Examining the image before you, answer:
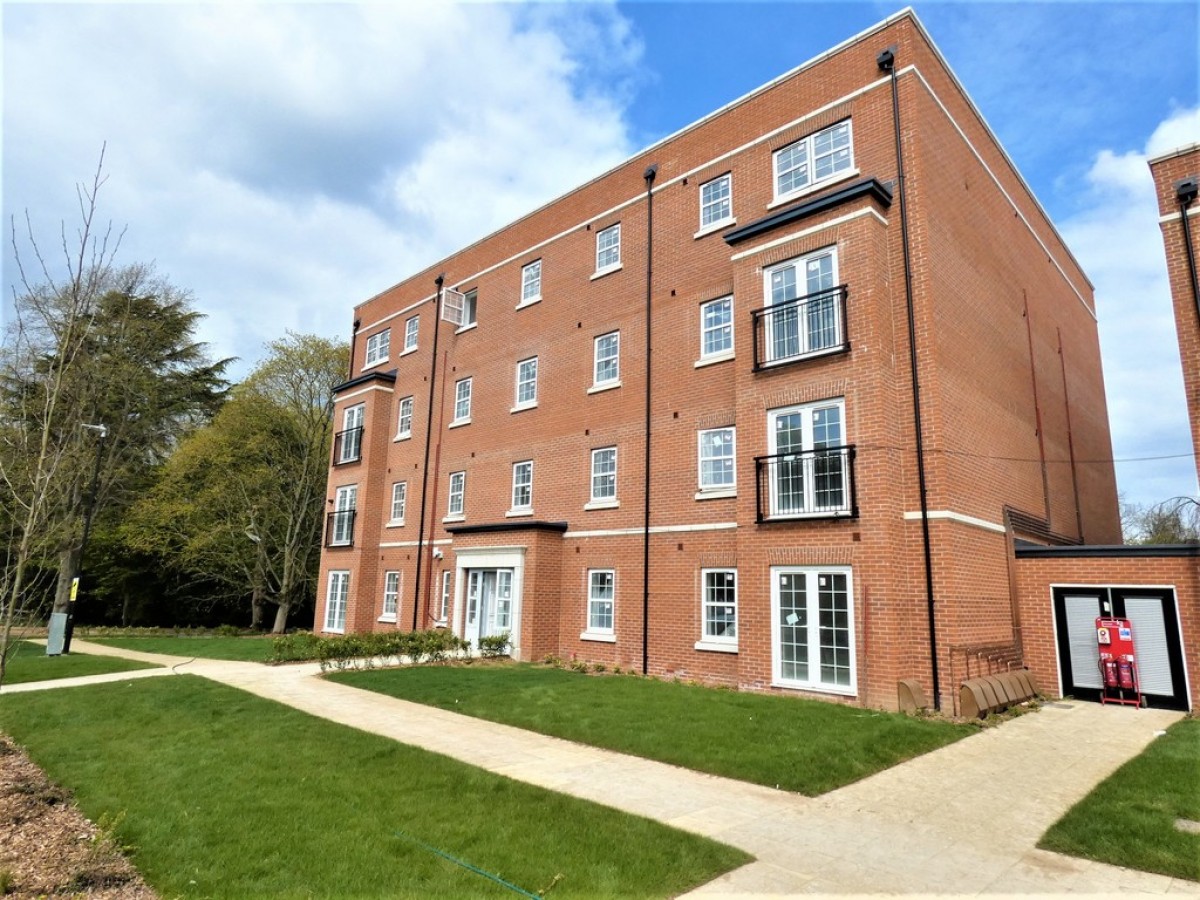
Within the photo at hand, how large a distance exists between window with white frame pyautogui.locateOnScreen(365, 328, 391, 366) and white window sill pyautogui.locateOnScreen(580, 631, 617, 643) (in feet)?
48.2

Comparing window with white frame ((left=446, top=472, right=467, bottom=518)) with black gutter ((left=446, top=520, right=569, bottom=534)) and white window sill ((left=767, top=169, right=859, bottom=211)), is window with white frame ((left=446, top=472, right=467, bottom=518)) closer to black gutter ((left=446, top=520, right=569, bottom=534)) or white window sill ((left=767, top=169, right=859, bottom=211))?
black gutter ((left=446, top=520, right=569, bottom=534))

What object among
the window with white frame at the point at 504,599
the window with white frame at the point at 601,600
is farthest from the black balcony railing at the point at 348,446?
the window with white frame at the point at 601,600

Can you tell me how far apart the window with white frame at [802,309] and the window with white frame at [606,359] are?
192 inches

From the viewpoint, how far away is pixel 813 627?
39.4 ft

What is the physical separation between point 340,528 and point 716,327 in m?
16.3

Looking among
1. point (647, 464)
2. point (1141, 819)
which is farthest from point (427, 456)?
point (1141, 819)

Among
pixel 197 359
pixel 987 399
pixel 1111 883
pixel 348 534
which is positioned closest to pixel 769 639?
pixel 987 399

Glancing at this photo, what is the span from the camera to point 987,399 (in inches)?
558

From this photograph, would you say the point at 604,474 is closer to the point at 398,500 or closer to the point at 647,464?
the point at 647,464

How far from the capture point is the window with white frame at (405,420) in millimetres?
24531

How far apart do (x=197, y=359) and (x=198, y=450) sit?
235 inches

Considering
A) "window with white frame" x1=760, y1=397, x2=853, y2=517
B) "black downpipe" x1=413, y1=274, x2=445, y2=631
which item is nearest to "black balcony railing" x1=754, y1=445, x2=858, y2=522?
"window with white frame" x1=760, y1=397, x2=853, y2=517

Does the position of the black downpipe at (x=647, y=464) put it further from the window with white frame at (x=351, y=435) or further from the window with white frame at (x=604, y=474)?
the window with white frame at (x=351, y=435)

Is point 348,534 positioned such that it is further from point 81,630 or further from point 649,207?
point 649,207
